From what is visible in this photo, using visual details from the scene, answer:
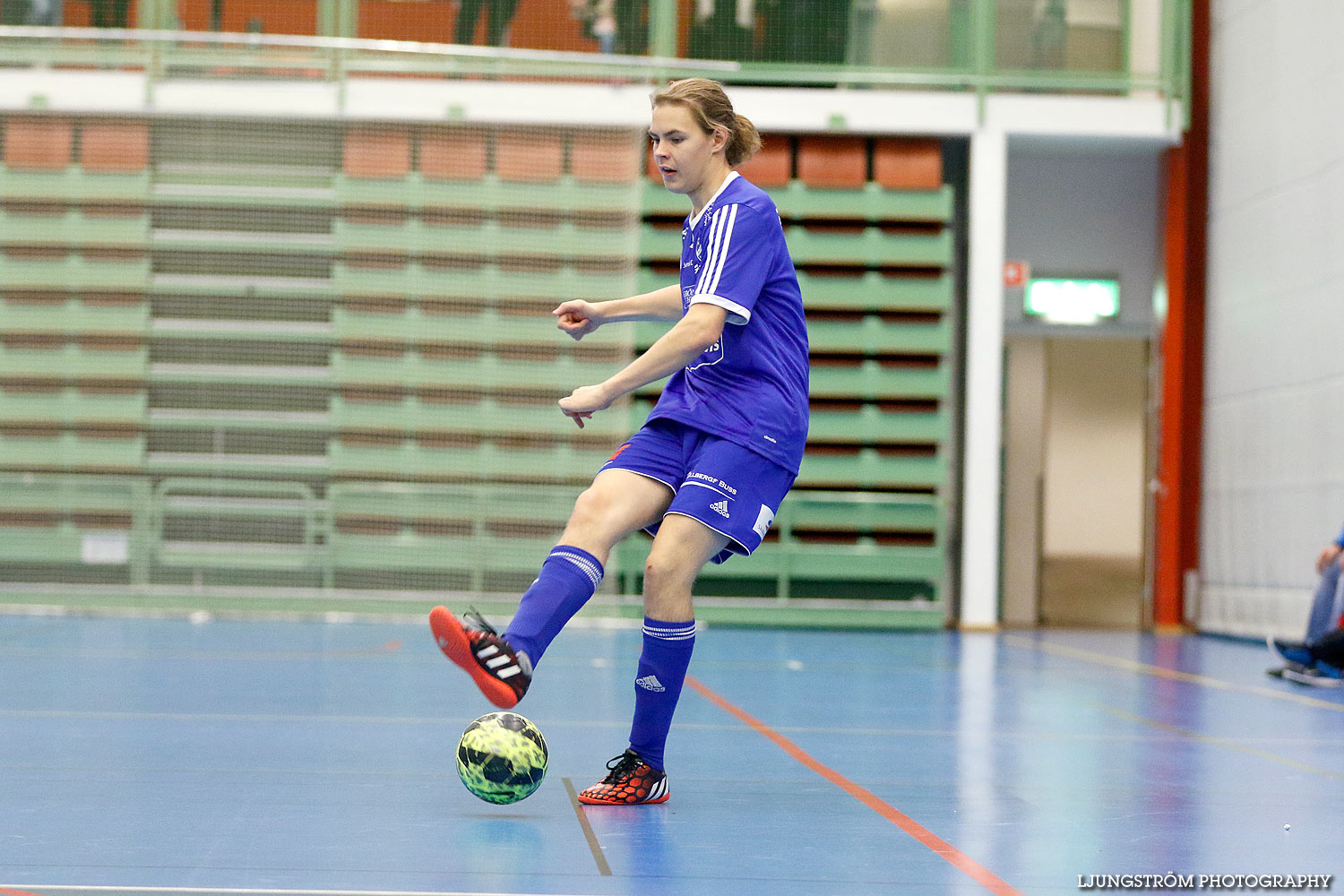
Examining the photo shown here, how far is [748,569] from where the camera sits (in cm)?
1168

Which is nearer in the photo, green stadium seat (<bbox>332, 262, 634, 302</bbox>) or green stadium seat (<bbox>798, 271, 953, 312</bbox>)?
green stadium seat (<bbox>332, 262, 634, 302</bbox>)

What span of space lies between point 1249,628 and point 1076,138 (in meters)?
4.51

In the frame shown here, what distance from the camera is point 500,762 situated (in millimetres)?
3170

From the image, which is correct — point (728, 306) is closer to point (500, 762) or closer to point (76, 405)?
point (500, 762)

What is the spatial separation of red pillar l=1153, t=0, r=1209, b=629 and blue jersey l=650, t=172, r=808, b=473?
32.6 ft

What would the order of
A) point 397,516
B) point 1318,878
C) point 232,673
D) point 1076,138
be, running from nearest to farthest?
point 1318,878
point 232,673
point 397,516
point 1076,138

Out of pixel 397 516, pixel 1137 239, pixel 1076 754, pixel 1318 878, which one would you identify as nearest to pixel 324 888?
pixel 1318 878

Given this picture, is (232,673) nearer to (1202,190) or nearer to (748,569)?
(748,569)

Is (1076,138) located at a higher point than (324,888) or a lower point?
higher

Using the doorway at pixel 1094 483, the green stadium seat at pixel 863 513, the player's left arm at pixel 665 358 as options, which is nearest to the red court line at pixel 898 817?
the player's left arm at pixel 665 358

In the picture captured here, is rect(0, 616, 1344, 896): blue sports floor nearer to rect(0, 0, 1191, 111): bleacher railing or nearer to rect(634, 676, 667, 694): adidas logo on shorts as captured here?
rect(634, 676, 667, 694): adidas logo on shorts

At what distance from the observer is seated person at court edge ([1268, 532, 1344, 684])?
287 inches

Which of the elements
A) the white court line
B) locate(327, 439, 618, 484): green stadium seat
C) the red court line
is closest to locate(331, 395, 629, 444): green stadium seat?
locate(327, 439, 618, 484): green stadium seat

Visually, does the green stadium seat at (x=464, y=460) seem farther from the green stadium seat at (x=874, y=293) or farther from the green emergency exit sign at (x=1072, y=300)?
the green emergency exit sign at (x=1072, y=300)
